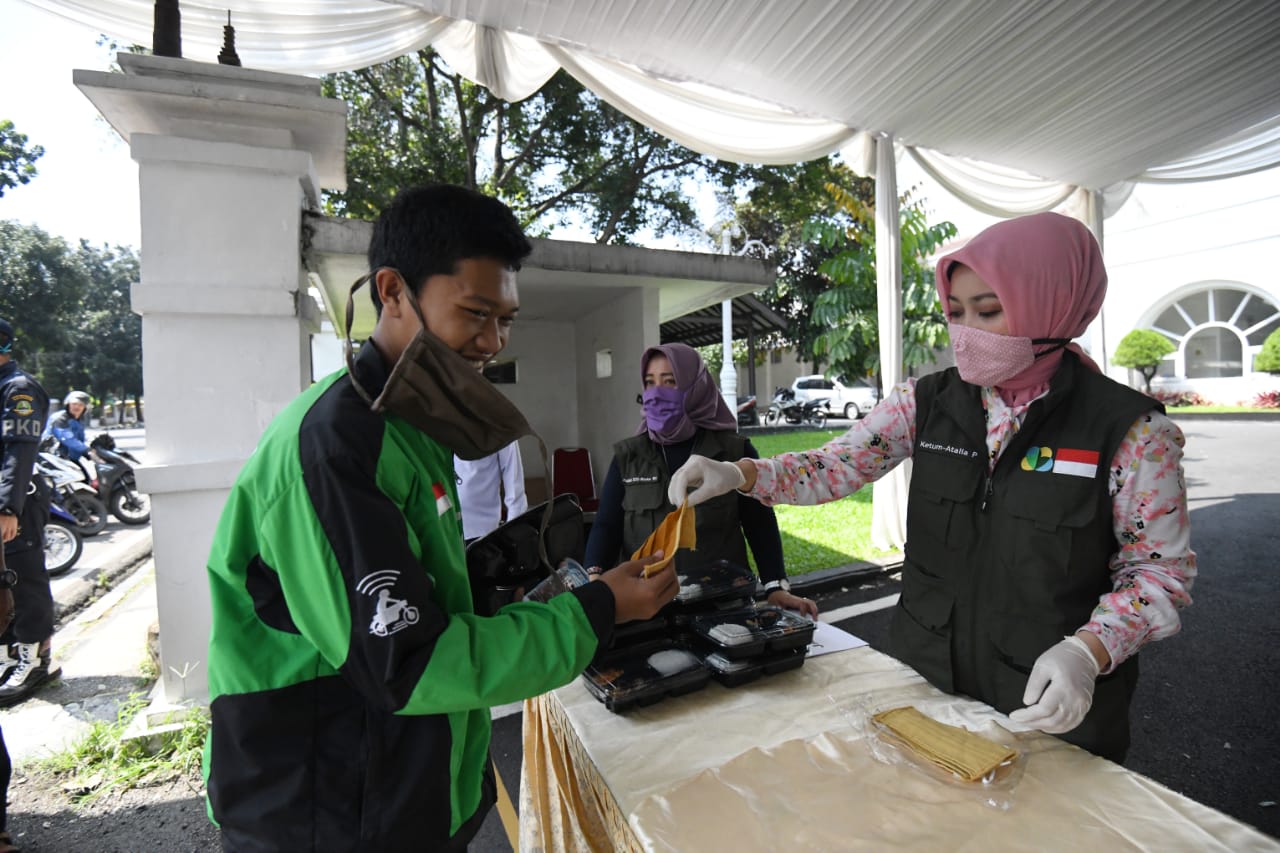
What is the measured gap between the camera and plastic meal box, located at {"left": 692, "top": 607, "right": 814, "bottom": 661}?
1.50 metres

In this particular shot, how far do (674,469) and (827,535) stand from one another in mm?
4501

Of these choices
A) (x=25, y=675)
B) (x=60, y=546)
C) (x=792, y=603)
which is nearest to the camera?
(x=792, y=603)

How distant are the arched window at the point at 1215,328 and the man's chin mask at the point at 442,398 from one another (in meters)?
23.9

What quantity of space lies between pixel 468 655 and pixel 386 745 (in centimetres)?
26

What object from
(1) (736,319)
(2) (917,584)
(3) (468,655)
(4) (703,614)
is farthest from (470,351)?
(1) (736,319)

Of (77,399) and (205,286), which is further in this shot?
(77,399)

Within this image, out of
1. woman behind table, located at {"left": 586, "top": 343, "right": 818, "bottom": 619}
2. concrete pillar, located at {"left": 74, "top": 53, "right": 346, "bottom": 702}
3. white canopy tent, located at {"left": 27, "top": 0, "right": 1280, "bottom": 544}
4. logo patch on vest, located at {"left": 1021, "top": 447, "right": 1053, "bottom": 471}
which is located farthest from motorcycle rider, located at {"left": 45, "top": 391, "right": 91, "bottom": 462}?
logo patch on vest, located at {"left": 1021, "top": 447, "right": 1053, "bottom": 471}

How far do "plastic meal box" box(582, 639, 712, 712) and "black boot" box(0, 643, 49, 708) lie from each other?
4147mm

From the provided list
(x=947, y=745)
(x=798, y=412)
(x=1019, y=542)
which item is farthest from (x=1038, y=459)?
(x=798, y=412)

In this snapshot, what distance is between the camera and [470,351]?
1.18 metres

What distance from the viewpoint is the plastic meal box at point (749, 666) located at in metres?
1.48

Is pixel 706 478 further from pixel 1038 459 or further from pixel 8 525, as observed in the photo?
pixel 8 525

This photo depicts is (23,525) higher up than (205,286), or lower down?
lower down

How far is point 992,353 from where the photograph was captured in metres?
1.52
